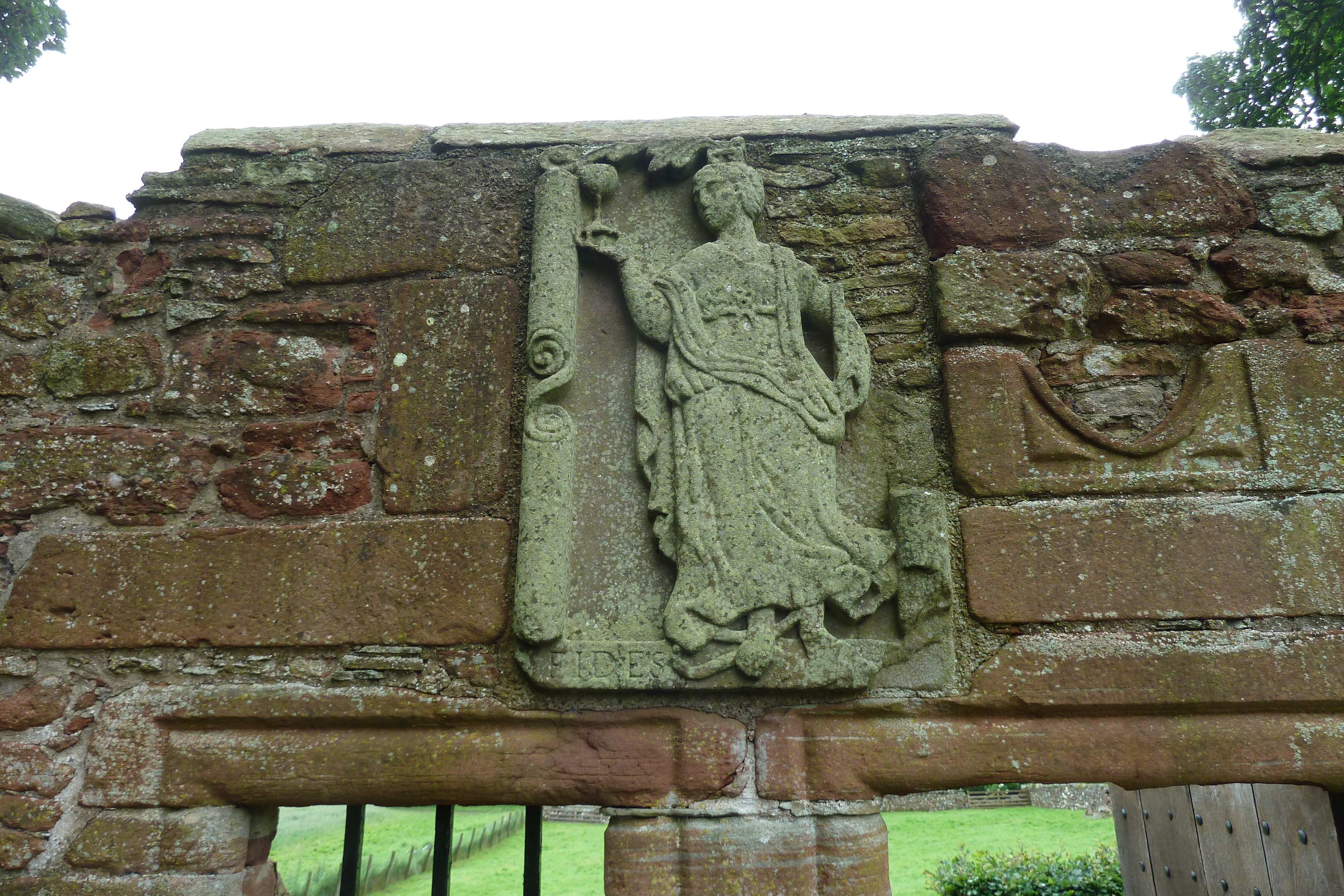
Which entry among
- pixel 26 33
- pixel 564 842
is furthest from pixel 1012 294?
pixel 26 33

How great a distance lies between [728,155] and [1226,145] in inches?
66.8

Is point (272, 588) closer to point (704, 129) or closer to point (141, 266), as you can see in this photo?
point (141, 266)

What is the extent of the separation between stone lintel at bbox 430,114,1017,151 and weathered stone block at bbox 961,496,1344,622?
1.38 m

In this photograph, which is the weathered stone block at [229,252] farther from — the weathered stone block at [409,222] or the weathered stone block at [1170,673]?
the weathered stone block at [1170,673]

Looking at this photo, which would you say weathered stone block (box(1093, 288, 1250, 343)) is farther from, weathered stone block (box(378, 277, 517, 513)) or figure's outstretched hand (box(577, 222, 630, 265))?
weathered stone block (box(378, 277, 517, 513))

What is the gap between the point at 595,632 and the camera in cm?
216

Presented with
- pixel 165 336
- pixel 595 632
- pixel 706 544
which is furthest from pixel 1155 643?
pixel 165 336

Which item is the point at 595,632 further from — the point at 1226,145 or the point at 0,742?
the point at 1226,145

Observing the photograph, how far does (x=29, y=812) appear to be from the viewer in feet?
6.88

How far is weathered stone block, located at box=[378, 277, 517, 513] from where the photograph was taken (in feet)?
7.67

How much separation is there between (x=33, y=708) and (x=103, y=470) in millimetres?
711

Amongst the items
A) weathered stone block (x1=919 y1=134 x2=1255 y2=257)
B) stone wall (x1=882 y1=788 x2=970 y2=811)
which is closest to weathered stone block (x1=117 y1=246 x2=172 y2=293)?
weathered stone block (x1=919 y1=134 x2=1255 y2=257)

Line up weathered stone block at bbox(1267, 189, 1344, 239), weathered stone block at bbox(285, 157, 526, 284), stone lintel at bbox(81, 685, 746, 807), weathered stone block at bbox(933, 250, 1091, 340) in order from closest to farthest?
stone lintel at bbox(81, 685, 746, 807) → weathered stone block at bbox(933, 250, 1091, 340) → weathered stone block at bbox(1267, 189, 1344, 239) → weathered stone block at bbox(285, 157, 526, 284)

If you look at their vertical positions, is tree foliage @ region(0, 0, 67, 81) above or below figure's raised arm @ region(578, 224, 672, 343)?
above
